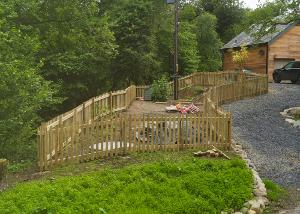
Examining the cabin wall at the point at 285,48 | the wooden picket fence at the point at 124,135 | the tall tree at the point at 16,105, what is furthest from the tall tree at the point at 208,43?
the wooden picket fence at the point at 124,135

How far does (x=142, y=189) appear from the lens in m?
8.84

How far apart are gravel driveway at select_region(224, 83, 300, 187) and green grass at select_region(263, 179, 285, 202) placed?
501 mm

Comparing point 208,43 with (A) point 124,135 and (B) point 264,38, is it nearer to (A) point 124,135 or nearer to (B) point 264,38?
(B) point 264,38

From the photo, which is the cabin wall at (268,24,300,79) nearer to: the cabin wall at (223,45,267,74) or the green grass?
the cabin wall at (223,45,267,74)

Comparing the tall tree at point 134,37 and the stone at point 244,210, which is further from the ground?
the tall tree at point 134,37

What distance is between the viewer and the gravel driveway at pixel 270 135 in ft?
39.1

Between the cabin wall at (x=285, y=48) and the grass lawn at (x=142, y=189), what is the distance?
30259mm

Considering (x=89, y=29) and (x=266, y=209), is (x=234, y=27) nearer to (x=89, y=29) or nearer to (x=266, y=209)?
(x=89, y=29)

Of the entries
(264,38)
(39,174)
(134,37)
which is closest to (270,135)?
(39,174)

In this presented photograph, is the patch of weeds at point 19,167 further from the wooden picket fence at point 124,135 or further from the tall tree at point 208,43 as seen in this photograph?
the tall tree at point 208,43

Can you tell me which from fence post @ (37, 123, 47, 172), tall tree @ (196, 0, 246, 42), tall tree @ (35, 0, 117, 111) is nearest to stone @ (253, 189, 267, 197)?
fence post @ (37, 123, 47, 172)

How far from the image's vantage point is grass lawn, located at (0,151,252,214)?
7.74 meters

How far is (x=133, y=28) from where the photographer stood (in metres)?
32.5

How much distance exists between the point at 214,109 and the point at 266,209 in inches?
239
